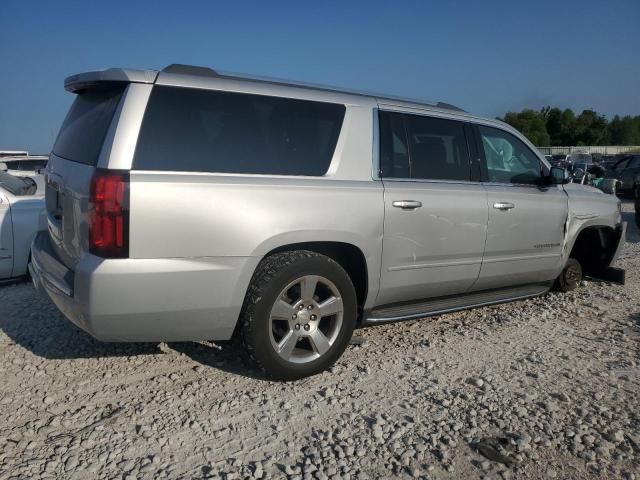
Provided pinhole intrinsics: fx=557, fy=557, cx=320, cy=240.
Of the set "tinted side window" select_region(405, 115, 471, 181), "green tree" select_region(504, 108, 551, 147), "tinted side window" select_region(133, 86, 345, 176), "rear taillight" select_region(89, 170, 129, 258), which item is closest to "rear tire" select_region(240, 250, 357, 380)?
"tinted side window" select_region(133, 86, 345, 176)

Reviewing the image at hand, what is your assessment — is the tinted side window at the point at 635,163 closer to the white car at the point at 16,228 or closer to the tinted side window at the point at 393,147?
the tinted side window at the point at 393,147

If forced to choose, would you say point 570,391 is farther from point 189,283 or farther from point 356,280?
point 189,283

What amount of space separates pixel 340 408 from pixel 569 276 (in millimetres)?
3622

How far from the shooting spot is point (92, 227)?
295 cm

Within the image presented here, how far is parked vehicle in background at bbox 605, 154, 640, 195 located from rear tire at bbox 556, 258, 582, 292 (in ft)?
45.4

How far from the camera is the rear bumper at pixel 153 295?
9.70ft

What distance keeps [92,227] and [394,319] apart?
2.16 m

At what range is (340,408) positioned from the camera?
3.27 m

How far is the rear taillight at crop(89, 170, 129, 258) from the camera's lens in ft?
9.54

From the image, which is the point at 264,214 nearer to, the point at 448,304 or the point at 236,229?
the point at 236,229

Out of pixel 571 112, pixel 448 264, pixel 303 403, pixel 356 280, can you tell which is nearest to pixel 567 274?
pixel 448 264

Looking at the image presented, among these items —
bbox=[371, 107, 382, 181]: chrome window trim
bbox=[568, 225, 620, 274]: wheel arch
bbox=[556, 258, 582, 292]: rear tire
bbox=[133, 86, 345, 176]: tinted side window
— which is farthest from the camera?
bbox=[568, 225, 620, 274]: wheel arch

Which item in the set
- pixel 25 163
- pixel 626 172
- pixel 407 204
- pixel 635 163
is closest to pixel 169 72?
pixel 407 204

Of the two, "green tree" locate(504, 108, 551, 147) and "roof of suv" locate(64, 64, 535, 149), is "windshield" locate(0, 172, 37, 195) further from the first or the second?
"green tree" locate(504, 108, 551, 147)
